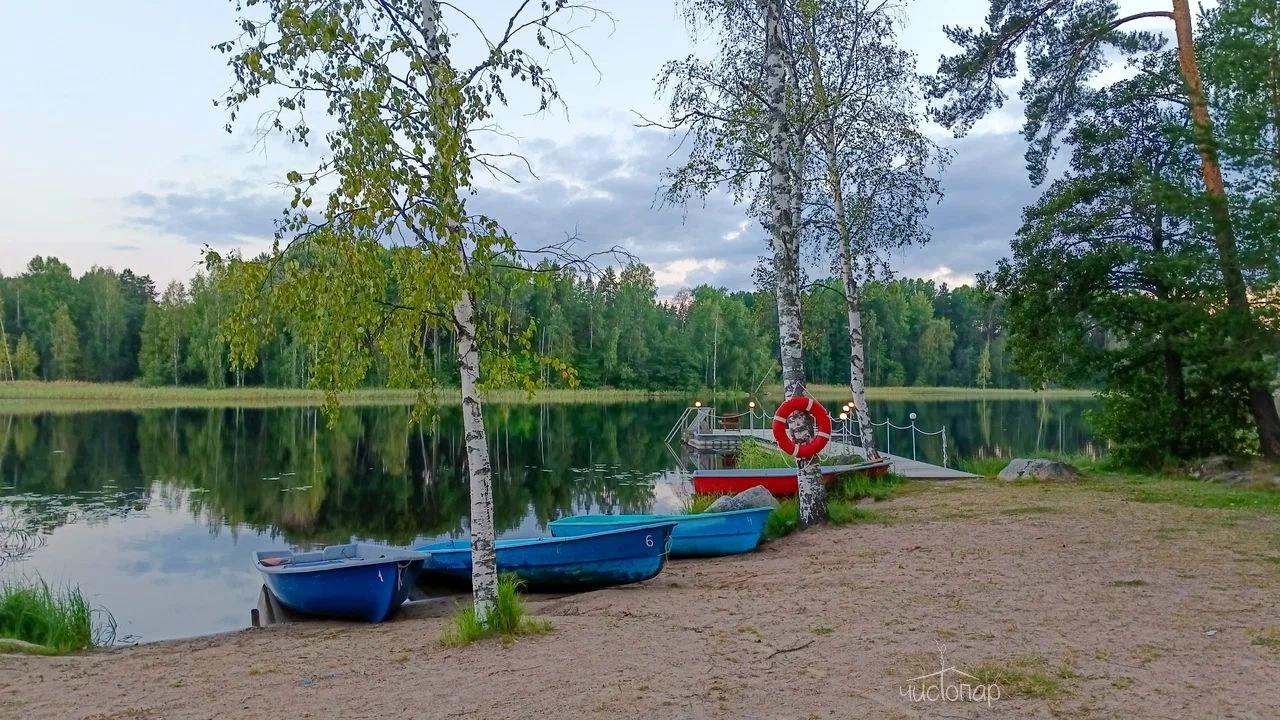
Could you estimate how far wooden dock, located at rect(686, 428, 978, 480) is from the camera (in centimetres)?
1628

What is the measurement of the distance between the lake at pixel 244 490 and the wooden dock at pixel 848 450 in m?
1.32

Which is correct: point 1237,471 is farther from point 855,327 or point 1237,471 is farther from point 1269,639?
point 1269,639

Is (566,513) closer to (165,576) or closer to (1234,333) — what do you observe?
(165,576)

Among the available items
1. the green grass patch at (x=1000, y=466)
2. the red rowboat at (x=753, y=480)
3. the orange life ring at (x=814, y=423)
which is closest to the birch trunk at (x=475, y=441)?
the orange life ring at (x=814, y=423)

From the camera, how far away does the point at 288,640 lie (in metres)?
7.23

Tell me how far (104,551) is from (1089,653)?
42.9 ft

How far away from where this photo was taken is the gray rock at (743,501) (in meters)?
10.6

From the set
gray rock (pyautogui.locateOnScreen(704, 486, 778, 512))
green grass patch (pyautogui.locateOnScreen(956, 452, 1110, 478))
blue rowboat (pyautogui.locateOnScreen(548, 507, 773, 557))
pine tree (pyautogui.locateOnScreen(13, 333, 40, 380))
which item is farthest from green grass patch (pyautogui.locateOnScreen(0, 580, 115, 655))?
pine tree (pyautogui.locateOnScreen(13, 333, 40, 380))

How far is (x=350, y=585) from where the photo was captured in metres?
7.87

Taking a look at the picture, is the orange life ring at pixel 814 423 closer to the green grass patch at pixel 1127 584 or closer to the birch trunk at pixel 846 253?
the green grass patch at pixel 1127 584

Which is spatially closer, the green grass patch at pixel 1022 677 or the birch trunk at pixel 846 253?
the green grass patch at pixel 1022 677

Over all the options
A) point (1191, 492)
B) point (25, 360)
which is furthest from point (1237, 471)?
point (25, 360)

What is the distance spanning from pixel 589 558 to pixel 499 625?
95.9 inches

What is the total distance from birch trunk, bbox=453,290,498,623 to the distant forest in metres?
45.9
